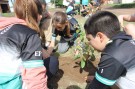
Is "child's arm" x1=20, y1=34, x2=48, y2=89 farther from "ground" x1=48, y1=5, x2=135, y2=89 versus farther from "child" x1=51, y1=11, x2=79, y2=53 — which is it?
"child" x1=51, y1=11, x2=79, y2=53

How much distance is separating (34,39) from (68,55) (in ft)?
8.46

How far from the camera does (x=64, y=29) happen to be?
14.6ft

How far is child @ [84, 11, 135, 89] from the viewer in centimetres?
165

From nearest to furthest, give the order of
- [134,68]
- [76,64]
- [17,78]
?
[134,68] → [17,78] → [76,64]

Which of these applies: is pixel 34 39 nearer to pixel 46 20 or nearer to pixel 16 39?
pixel 16 39

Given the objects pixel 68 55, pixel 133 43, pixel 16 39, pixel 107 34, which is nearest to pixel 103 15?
pixel 107 34

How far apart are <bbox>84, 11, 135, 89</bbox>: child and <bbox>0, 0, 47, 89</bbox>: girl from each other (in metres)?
0.41

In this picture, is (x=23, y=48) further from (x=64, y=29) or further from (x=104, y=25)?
(x=64, y=29)

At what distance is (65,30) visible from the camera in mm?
4480

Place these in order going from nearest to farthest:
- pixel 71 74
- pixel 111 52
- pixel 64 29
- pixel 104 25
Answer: pixel 111 52
pixel 104 25
pixel 71 74
pixel 64 29

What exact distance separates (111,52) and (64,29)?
2823mm

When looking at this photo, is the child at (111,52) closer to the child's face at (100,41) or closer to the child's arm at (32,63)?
the child's face at (100,41)

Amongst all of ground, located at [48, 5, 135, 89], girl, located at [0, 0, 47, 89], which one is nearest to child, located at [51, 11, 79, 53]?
ground, located at [48, 5, 135, 89]

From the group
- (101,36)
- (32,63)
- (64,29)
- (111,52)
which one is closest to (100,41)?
(101,36)
